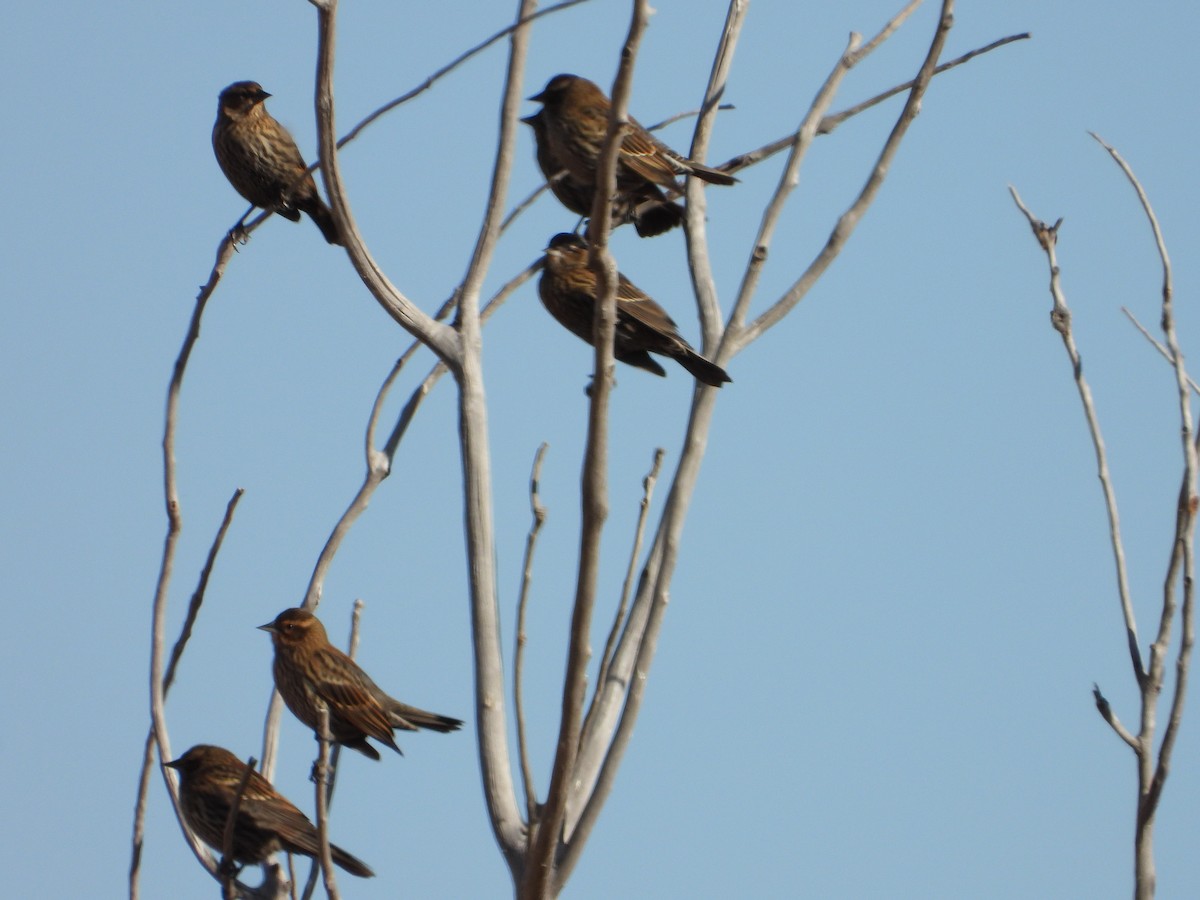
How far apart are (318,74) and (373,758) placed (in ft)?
12.3

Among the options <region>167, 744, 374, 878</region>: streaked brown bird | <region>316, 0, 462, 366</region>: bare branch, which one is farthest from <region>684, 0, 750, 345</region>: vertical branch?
<region>167, 744, 374, 878</region>: streaked brown bird

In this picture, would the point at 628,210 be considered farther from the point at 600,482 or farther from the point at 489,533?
the point at 600,482

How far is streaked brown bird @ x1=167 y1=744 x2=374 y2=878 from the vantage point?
5.88 meters

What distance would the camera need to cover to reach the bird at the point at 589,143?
6.20m

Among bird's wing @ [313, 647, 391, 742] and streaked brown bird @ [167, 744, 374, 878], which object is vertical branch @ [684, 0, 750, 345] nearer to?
streaked brown bird @ [167, 744, 374, 878]

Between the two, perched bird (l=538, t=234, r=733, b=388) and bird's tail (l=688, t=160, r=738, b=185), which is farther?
perched bird (l=538, t=234, r=733, b=388)

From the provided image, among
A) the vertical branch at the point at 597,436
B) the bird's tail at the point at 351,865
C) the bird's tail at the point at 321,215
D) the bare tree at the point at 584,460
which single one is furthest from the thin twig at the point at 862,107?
the bird's tail at the point at 321,215

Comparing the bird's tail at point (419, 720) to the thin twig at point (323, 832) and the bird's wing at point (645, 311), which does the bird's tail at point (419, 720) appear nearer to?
the bird's wing at point (645, 311)

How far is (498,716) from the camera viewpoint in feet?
10.6

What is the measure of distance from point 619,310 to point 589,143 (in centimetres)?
147

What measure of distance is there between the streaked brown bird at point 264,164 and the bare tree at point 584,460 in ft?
15.1

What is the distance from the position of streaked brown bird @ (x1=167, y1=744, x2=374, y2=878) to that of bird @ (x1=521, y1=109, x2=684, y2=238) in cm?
255

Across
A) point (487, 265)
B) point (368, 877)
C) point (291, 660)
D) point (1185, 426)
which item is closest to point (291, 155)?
point (291, 660)

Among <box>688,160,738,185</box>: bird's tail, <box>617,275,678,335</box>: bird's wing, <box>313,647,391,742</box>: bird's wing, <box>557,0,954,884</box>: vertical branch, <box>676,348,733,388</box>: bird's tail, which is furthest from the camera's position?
<box>313,647,391,742</box>: bird's wing
